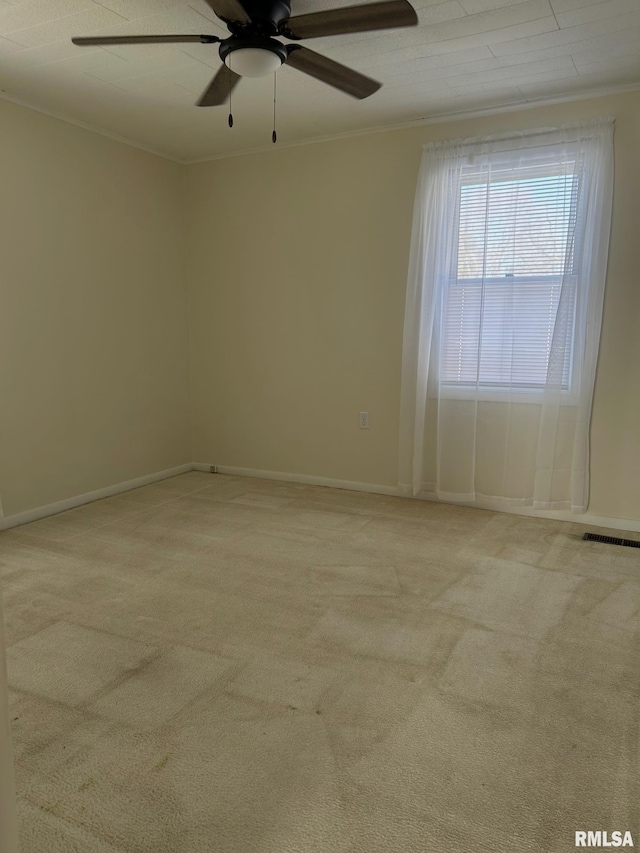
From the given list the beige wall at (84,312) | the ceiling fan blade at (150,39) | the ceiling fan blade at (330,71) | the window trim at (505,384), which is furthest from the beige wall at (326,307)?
the ceiling fan blade at (150,39)

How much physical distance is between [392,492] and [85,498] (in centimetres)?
210

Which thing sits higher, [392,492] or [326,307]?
[326,307]

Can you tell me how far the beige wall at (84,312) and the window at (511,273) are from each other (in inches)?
85.3

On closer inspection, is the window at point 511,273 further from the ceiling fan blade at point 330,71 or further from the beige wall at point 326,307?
the ceiling fan blade at point 330,71

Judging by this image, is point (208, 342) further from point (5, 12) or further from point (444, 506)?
point (5, 12)

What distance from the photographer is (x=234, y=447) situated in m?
4.82

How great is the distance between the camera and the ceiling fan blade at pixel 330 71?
2.34m

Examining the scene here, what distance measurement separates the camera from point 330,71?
2.47m

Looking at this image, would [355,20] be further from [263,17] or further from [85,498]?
[85,498]

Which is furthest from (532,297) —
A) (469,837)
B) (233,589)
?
(469,837)

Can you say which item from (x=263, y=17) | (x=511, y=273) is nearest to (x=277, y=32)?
(x=263, y=17)

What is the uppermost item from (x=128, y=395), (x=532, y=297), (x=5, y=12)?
(x=5, y=12)

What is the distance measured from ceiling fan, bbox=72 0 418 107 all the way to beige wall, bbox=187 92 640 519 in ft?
4.89

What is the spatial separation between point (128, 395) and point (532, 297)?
2.81 metres
